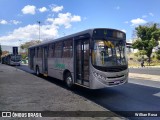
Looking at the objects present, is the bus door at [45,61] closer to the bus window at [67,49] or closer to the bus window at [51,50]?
the bus window at [51,50]

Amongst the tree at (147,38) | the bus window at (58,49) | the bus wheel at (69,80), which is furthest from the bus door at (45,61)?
the tree at (147,38)

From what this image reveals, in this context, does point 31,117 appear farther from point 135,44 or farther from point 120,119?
point 135,44

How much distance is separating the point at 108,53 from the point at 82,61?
1468 mm

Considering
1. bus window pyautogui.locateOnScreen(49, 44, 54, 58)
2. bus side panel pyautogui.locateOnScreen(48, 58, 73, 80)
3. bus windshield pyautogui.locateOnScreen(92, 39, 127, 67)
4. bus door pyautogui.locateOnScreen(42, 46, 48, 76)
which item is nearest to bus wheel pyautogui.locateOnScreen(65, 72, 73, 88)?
bus side panel pyautogui.locateOnScreen(48, 58, 73, 80)

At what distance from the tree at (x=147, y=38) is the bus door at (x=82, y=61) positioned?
1681 inches

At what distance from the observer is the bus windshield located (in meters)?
10.6

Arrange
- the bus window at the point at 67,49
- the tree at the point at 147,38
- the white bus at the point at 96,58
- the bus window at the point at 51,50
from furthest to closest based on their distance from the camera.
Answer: the tree at the point at 147,38
the bus window at the point at 51,50
the bus window at the point at 67,49
the white bus at the point at 96,58

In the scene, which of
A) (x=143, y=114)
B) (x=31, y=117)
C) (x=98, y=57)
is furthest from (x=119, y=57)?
(x=31, y=117)

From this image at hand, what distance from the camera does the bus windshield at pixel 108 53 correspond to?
1056 centimetres

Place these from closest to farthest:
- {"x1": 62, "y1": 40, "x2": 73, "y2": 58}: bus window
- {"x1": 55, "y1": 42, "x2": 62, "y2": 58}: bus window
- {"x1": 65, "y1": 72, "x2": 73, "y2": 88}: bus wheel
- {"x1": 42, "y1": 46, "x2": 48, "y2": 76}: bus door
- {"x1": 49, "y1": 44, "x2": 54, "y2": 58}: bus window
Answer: {"x1": 65, "y1": 72, "x2": 73, "y2": 88}: bus wheel, {"x1": 62, "y1": 40, "x2": 73, "y2": 58}: bus window, {"x1": 55, "y1": 42, "x2": 62, "y2": 58}: bus window, {"x1": 49, "y1": 44, "x2": 54, "y2": 58}: bus window, {"x1": 42, "y1": 46, "x2": 48, "y2": 76}: bus door

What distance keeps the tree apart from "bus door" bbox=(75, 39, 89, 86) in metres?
42.7

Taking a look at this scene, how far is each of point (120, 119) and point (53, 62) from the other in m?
9.80

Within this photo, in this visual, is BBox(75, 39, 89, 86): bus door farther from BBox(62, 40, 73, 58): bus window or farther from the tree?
the tree

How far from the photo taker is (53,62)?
645 inches
